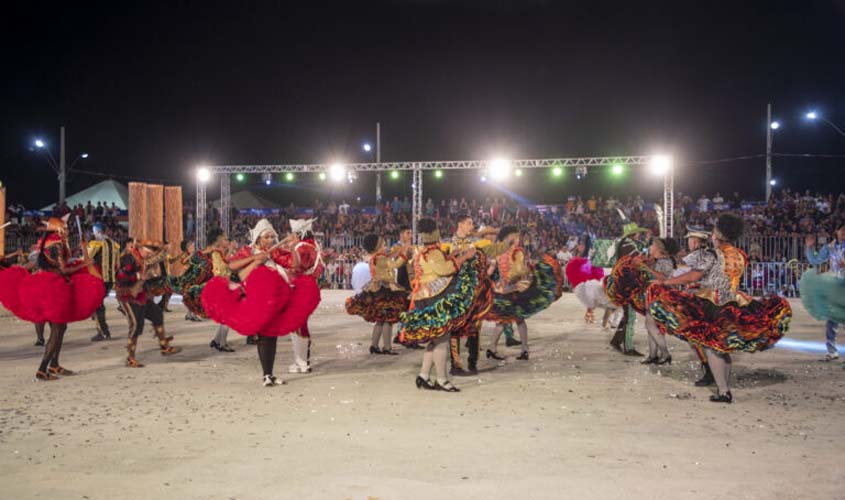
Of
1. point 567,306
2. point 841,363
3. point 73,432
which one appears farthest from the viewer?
point 567,306

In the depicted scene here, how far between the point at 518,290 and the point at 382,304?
1.90m

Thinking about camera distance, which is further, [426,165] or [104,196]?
[104,196]

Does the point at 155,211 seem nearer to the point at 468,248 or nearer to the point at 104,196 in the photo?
the point at 104,196

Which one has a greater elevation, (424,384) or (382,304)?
(382,304)

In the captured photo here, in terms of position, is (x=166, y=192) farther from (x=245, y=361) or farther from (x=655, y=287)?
(x=655, y=287)

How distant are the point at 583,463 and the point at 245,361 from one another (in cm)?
576

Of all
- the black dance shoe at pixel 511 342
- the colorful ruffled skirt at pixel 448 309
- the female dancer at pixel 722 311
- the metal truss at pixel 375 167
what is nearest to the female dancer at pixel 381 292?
the black dance shoe at pixel 511 342

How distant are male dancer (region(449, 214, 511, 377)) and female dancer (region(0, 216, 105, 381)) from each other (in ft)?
14.3

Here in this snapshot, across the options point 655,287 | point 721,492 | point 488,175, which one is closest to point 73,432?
point 721,492

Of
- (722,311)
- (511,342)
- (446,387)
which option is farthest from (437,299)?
(511,342)

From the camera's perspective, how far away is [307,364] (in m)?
8.77

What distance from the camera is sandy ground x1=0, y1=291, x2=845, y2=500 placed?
4504mm

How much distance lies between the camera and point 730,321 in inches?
267

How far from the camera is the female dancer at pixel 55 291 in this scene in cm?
800
